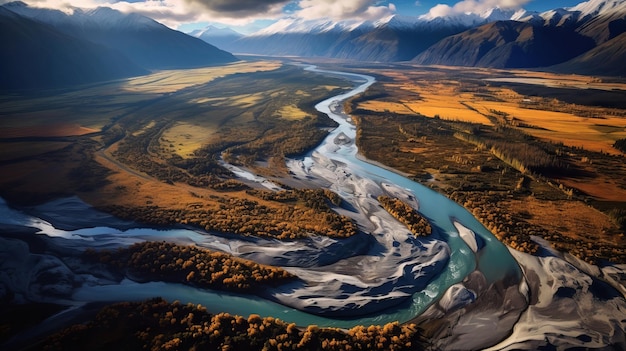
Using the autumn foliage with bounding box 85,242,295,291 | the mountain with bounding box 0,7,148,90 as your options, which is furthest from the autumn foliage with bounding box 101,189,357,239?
the mountain with bounding box 0,7,148,90

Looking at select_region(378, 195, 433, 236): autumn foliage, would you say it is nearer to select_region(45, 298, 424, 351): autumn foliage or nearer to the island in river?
the island in river

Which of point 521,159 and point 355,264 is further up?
point 521,159

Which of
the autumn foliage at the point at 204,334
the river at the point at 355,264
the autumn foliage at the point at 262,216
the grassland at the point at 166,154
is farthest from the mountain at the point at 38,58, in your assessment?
the autumn foliage at the point at 204,334

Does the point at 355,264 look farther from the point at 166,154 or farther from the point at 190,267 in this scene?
the point at 166,154

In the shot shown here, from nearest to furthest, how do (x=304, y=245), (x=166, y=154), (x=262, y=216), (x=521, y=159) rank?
(x=304, y=245) < (x=262, y=216) < (x=521, y=159) < (x=166, y=154)

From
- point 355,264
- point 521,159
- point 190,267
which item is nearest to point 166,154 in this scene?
point 190,267

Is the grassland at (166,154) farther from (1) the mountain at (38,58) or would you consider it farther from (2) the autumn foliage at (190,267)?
(1) the mountain at (38,58)
